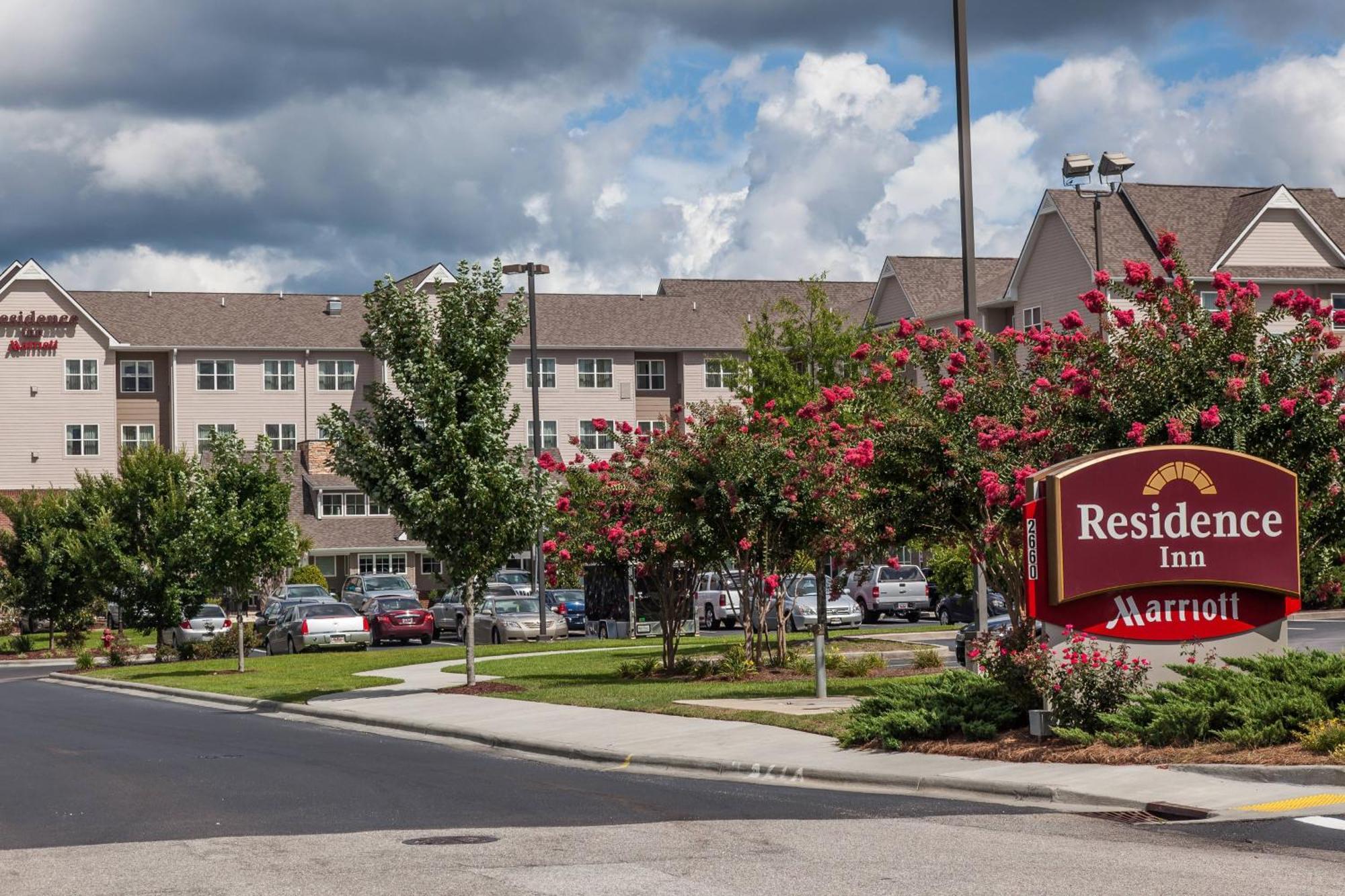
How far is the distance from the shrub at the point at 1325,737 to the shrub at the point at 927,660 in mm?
12368

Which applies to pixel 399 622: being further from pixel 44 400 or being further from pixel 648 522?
pixel 44 400

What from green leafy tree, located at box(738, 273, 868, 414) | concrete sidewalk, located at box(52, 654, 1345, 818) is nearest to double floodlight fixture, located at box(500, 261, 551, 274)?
green leafy tree, located at box(738, 273, 868, 414)

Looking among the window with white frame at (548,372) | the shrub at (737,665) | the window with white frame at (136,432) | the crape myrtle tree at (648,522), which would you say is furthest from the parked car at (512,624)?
the window with white frame at (136,432)

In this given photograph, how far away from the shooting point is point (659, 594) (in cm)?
2575

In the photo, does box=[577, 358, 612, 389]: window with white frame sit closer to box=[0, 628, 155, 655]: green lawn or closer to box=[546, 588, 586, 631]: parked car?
box=[0, 628, 155, 655]: green lawn

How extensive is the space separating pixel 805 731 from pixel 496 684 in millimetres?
8897

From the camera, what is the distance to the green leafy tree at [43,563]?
42938 millimetres

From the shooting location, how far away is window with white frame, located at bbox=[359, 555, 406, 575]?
7150cm

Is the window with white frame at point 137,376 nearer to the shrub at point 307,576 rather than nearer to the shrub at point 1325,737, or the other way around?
the shrub at point 307,576

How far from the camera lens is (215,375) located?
237 feet

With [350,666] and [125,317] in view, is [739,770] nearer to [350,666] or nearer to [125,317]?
[350,666]

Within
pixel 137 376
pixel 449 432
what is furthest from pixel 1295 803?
pixel 137 376

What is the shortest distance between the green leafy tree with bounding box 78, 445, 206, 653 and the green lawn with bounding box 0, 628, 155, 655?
8847mm

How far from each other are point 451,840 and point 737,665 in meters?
13.6
